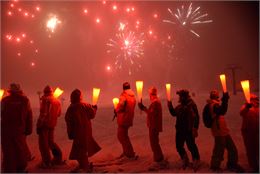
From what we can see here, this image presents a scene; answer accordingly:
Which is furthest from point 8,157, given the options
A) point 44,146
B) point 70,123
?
point 70,123

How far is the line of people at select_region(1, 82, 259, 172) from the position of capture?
6.51 meters

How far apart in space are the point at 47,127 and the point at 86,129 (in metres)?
1.12

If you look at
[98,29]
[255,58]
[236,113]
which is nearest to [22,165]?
[236,113]

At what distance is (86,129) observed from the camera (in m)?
7.24

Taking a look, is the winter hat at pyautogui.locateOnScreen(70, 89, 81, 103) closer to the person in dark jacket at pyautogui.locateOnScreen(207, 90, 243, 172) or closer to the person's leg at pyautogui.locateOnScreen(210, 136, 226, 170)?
the person in dark jacket at pyautogui.locateOnScreen(207, 90, 243, 172)

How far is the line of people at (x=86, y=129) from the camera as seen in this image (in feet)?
21.4

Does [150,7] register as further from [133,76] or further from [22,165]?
[22,165]

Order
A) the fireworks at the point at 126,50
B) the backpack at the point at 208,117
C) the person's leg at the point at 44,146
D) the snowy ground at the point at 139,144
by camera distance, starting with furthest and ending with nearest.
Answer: the fireworks at the point at 126,50
the person's leg at the point at 44,146
the snowy ground at the point at 139,144
the backpack at the point at 208,117

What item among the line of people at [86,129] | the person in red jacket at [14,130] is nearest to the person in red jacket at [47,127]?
the line of people at [86,129]

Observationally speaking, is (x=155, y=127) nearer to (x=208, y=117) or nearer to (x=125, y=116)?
(x=125, y=116)

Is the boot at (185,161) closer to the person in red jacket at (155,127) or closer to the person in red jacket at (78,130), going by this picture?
the person in red jacket at (155,127)

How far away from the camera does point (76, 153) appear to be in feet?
23.4

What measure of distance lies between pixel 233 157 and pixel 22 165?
15.0 ft

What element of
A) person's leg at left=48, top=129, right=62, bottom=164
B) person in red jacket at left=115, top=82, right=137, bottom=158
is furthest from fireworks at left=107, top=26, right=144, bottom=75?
person's leg at left=48, top=129, right=62, bottom=164
